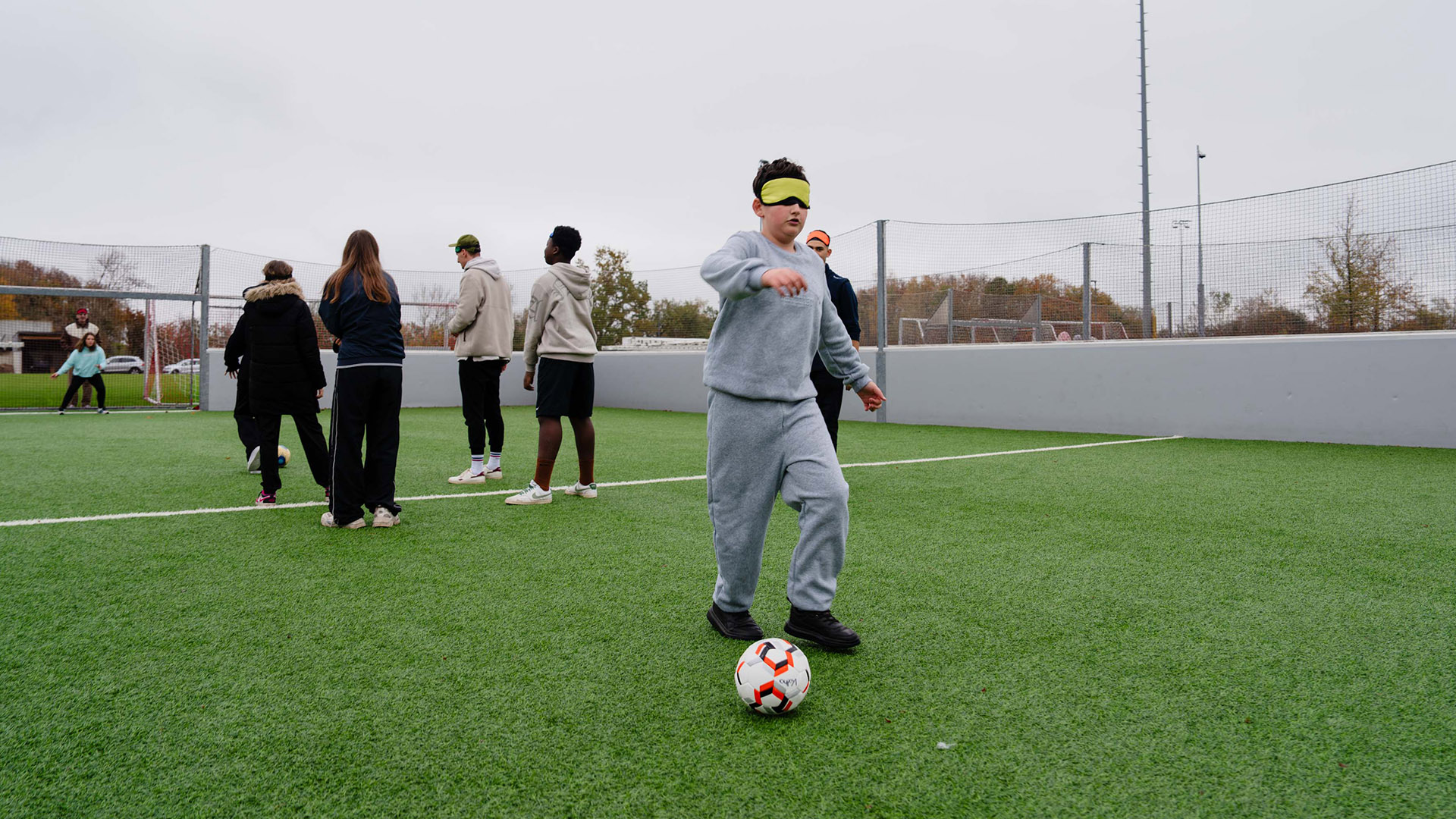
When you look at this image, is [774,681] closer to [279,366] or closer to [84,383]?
[279,366]

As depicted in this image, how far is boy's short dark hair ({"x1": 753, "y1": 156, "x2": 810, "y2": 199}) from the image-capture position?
289 cm

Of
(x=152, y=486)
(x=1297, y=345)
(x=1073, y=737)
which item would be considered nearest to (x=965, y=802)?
(x=1073, y=737)

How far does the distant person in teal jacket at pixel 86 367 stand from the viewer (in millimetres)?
13625

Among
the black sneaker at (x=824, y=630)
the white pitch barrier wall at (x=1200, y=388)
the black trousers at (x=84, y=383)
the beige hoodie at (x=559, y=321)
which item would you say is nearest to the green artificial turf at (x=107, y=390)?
the black trousers at (x=84, y=383)

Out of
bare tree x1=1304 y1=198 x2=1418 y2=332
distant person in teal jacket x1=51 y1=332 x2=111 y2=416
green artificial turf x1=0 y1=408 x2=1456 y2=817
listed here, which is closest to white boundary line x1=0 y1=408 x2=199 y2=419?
distant person in teal jacket x1=51 y1=332 x2=111 y2=416

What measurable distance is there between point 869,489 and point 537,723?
4.19m

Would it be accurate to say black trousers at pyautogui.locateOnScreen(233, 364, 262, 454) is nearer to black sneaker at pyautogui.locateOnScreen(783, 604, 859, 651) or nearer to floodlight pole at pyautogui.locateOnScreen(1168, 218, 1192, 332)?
black sneaker at pyautogui.locateOnScreen(783, 604, 859, 651)

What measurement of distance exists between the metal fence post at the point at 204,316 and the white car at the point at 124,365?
1261 mm

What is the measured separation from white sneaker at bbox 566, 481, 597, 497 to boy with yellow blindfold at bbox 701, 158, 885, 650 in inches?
117

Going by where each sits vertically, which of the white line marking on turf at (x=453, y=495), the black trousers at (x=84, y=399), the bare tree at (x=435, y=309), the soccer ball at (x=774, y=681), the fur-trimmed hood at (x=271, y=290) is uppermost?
the bare tree at (x=435, y=309)

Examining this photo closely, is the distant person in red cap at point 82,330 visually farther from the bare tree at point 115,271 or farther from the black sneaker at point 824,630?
the black sneaker at point 824,630

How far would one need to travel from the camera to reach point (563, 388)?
5531mm

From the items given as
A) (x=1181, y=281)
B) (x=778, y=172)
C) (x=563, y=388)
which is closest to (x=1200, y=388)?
(x=1181, y=281)

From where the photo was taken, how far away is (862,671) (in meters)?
2.61
